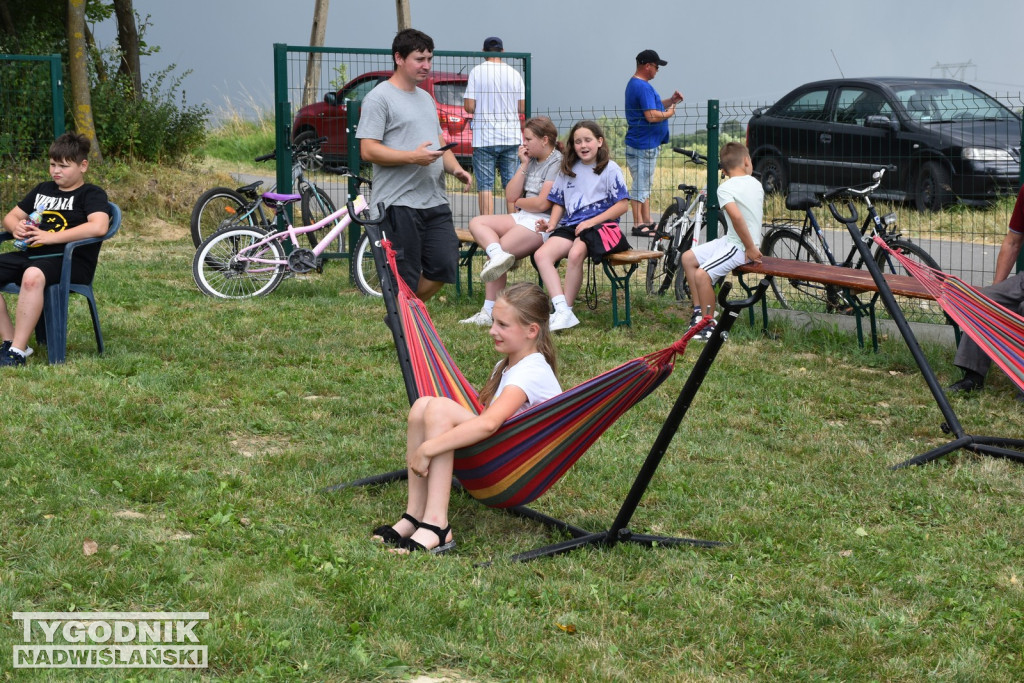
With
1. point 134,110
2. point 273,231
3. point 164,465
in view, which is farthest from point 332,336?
point 134,110

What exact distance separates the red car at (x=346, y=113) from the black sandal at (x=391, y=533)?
256 inches

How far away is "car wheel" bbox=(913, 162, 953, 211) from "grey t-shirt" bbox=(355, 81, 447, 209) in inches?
166

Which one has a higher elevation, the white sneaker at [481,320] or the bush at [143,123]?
the bush at [143,123]

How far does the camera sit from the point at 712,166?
8.92m

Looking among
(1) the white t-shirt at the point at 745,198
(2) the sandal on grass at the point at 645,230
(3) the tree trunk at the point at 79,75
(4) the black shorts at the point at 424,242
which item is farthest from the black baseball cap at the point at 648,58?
(3) the tree trunk at the point at 79,75

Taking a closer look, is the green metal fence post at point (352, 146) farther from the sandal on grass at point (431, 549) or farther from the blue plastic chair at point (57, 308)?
the sandal on grass at point (431, 549)

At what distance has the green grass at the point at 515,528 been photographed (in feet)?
10.9

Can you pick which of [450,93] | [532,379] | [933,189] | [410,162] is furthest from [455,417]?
[450,93]

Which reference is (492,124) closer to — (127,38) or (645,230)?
(645,230)

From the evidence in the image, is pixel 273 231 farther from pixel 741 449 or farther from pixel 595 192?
pixel 741 449

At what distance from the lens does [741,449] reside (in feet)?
17.5

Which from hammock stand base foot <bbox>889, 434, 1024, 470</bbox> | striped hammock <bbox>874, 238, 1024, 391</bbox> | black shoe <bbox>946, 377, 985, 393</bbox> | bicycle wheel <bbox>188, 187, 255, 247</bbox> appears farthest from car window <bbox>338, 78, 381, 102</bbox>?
hammock stand base foot <bbox>889, 434, 1024, 470</bbox>

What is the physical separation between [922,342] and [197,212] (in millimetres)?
6130

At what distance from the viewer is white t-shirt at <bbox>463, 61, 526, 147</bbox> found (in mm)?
9656
